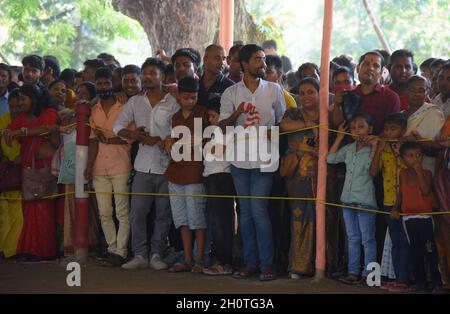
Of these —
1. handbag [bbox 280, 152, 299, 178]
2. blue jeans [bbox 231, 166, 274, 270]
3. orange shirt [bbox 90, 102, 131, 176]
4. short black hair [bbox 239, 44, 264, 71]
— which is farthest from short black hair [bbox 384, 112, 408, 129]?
orange shirt [bbox 90, 102, 131, 176]

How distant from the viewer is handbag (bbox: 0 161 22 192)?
8.73 metres

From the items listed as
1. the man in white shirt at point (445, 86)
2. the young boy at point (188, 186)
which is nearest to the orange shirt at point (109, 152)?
the young boy at point (188, 186)

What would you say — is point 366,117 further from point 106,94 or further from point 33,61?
point 33,61

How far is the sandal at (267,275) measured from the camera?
7344 mm

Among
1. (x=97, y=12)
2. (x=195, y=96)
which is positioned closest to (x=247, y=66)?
(x=195, y=96)

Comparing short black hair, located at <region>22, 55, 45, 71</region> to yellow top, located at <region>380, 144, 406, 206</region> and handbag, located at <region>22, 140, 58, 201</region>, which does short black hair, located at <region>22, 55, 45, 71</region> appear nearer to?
handbag, located at <region>22, 140, 58, 201</region>

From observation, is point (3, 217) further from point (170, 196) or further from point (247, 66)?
point (247, 66)

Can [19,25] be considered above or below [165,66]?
→ above

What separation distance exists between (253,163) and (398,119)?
4.24ft

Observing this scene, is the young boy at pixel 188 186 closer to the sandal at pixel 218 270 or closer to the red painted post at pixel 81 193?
the sandal at pixel 218 270

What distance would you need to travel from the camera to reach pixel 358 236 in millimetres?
7188

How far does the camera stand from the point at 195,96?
25.3 ft

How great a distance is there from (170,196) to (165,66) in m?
1.57

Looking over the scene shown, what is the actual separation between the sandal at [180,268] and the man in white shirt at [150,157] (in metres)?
0.18
